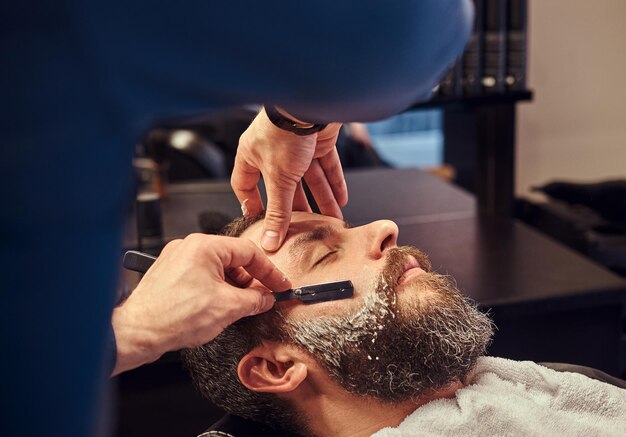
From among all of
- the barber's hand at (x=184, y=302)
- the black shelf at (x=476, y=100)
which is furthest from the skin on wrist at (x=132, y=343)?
the black shelf at (x=476, y=100)

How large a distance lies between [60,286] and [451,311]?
779 mm

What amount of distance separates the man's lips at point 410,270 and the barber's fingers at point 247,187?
0.27 meters

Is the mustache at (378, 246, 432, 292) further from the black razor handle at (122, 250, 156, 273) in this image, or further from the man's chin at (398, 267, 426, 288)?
the black razor handle at (122, 250, 156, 273)

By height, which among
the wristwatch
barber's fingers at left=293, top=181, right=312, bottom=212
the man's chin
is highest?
the wristwatch

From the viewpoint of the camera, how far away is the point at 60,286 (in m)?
0.66

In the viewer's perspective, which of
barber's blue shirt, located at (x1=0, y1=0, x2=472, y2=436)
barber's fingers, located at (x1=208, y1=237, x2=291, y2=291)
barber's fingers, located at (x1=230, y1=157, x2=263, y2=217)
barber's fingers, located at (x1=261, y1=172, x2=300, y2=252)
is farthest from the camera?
barber's fingers, located at (x1=230, y1=157, x2=263, y2=217)

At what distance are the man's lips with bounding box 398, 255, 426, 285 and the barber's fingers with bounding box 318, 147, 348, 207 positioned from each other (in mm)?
187

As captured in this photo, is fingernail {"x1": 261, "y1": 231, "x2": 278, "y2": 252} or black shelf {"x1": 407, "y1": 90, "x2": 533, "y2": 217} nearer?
fingernail {"x1": 261, "y1": 231, "x2": 278, "y2": 252}

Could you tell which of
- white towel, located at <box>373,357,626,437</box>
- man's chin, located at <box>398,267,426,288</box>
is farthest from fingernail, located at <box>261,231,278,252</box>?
white towel, located at <box>373,357,626,437</box>

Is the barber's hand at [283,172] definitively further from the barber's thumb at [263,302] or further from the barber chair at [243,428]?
the barber chair at [243,428]

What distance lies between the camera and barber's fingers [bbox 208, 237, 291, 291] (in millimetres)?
1085

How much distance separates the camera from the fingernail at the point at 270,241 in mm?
1354

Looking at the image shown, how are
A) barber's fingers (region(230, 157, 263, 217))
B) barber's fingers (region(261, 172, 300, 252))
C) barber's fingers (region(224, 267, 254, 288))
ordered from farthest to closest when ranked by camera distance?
barber's fingers (region(230, 157, 263, 217)) < barber's fingers (region(261, 172, 300, 252)) < barber's fingers (region(224, 267, 254, 288))

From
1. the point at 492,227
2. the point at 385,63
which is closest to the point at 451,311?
the point at 385,63
